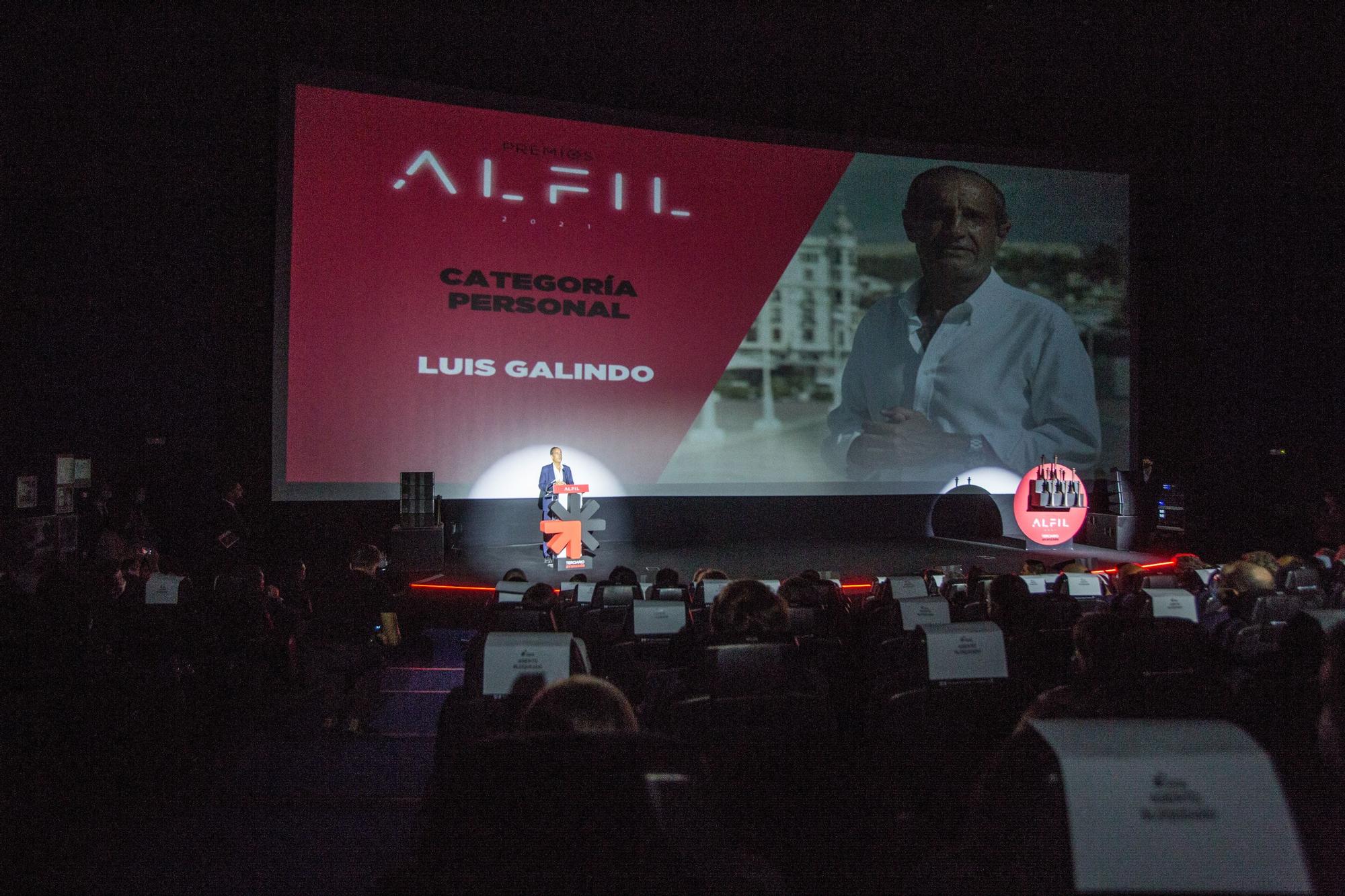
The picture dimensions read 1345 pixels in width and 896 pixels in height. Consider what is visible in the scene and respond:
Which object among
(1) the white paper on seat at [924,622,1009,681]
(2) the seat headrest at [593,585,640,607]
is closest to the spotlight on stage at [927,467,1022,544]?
(2) the seat headrest at [593,585,640,607]

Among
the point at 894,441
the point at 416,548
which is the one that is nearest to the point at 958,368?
the point at 894,441

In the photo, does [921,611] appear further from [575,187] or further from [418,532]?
[575,187]

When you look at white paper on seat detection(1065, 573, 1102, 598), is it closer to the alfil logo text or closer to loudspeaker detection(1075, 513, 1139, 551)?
loudspeaker detection(1075, 513, 1139, 551)

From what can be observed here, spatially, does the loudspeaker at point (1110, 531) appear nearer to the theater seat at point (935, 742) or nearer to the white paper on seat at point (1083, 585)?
the white paper on seat at point (1083, 585)

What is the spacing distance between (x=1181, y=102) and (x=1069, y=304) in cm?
267

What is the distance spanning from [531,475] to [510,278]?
86.9 inches

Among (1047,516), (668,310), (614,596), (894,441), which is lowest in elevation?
(614,596)

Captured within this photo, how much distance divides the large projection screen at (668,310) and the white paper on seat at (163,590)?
4.04 meters

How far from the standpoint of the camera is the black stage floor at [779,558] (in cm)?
820

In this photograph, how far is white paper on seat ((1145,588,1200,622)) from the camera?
13.0 feet

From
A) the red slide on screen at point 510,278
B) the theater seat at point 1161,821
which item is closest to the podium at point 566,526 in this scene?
the red slide on screen at point 510,278

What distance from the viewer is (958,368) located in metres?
9.89

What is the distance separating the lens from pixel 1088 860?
1.07m

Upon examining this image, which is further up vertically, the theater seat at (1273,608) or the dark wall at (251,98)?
the dark wall at (251,98)
